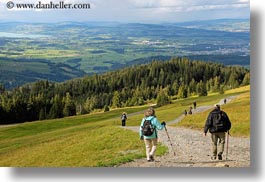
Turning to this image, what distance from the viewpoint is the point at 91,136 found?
19.6 metres

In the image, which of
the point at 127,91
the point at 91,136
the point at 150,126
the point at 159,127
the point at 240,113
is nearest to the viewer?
the point at 159,127

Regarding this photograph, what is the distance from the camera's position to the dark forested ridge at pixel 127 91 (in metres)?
20.6

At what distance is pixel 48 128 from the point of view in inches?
811

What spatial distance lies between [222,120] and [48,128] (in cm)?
663

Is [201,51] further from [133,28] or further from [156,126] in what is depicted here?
[156,126]

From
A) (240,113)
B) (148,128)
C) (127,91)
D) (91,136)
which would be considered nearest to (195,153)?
(240,113)

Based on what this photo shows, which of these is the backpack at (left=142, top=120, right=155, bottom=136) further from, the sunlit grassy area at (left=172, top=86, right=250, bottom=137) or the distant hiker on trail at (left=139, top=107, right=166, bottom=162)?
the sunlit grassy area at (left=172, top=86, right=250, bottom=137)

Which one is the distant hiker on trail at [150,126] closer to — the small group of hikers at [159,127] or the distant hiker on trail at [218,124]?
the small group of hikers at [159,127]

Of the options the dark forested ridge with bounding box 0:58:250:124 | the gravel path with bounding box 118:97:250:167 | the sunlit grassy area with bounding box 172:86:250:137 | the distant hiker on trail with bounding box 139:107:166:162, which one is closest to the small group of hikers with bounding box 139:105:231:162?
the distant hiker on trail with bounding box 139:107:166:162

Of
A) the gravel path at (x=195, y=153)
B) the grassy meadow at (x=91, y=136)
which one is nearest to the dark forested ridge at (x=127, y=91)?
the grassy meadow at (x=91, y=136)

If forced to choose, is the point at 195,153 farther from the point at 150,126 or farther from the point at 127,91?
the point at 127,91

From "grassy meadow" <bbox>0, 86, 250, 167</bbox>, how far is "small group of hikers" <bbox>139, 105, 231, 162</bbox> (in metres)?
1.39

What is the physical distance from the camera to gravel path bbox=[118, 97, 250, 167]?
17.8 meters

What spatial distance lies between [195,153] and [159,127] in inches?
109
